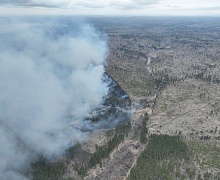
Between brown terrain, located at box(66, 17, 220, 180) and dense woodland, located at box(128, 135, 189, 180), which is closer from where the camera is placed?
dense woodland, located at box(128, 135, 189, 180)

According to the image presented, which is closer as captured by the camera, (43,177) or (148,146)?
(43,177)

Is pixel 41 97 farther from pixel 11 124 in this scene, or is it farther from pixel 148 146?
pixel 148 146

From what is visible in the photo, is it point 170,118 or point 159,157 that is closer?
point 159,157

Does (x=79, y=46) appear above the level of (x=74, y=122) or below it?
above

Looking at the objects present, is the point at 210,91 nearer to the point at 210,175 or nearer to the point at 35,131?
the point at 210,175

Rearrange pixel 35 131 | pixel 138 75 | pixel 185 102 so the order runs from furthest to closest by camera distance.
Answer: pixel 138 75, pixel 185 102, pixel 35 131

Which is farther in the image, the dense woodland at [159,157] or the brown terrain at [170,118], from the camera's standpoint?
the brown terrain at [170,118]

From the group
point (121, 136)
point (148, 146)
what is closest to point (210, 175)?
point (148, 146)

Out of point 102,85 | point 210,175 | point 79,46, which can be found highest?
point 79,46

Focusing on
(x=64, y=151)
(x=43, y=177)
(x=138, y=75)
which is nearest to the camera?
(x=43, y=177)

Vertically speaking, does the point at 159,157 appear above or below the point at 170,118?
above
